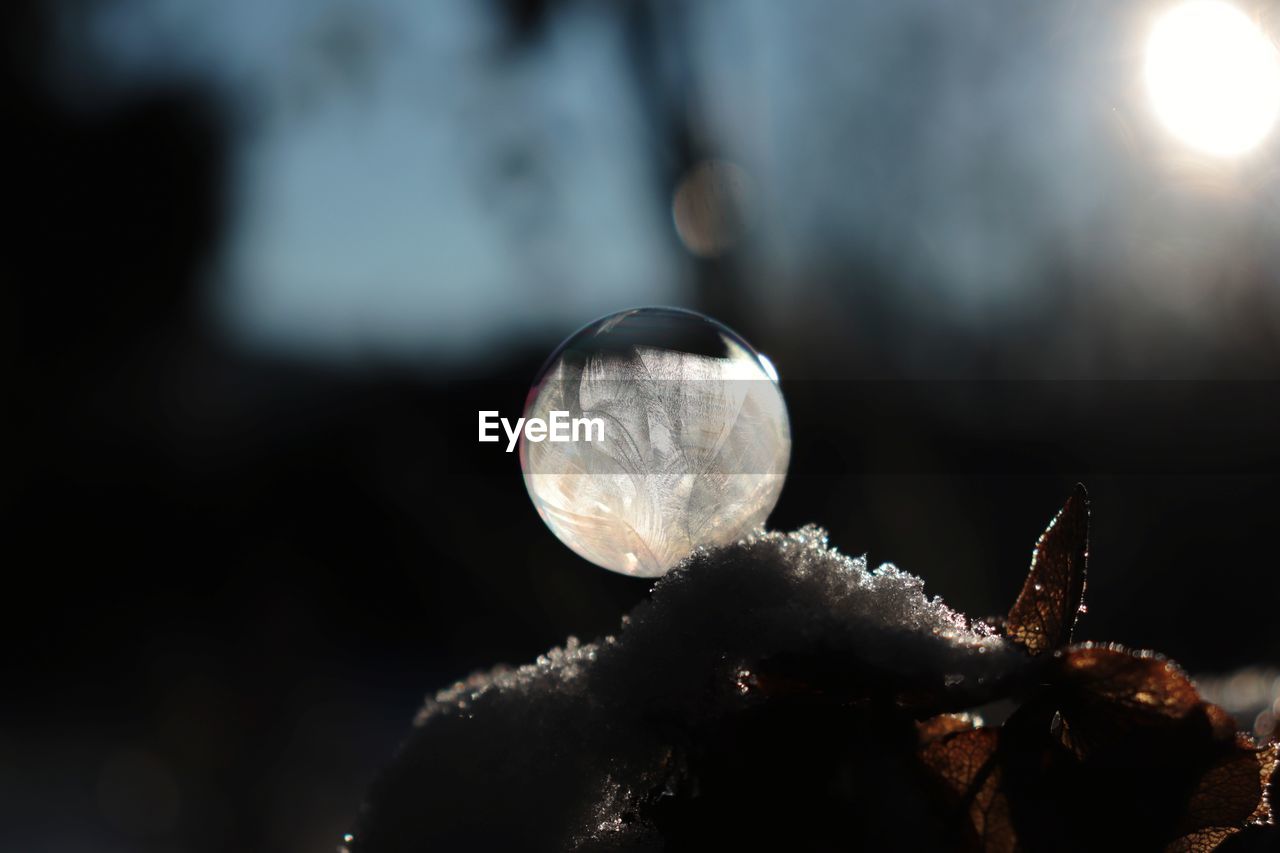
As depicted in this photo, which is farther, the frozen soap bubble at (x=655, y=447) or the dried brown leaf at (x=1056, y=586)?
the frozen soap bubble at (x=655, y=447)

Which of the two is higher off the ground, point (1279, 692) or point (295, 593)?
point (1279, 692)

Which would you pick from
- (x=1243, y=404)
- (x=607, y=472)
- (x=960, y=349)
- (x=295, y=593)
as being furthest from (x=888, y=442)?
(x=607, y=472)

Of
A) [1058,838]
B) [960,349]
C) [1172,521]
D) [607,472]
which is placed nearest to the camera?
[1058,838]

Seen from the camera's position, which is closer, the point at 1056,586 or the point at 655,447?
the point at 1056,586

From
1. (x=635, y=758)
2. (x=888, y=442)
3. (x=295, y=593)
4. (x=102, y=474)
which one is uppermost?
(x=635, y=758)

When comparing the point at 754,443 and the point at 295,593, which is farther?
the point at 295,593

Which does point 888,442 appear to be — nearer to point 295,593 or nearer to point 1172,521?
point 1172,521

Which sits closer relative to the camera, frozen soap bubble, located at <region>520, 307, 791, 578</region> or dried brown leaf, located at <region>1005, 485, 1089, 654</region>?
dried brown leaf, located at <region>1005, 485, 1089, 654</region>

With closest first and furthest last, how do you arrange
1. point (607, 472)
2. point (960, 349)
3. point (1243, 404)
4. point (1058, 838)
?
point (1058, 838) → point (607, 472) → point (1243, 404) → point (960, 349)
